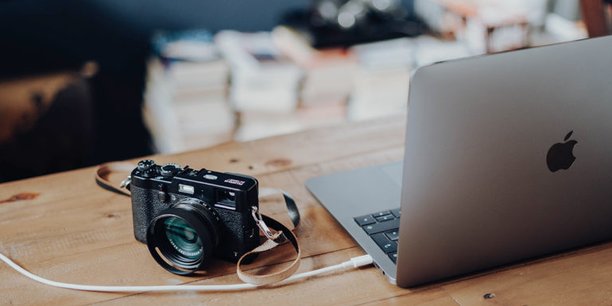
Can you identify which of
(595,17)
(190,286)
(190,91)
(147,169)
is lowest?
(190,91)

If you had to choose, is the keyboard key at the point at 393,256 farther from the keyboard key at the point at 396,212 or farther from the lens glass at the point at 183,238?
the lens glass at the point at 183,238

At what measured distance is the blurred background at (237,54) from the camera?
2.44 m

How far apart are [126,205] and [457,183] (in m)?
0.52

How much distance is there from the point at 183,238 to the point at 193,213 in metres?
0.06

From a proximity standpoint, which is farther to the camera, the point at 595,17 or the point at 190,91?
the point at 190,91

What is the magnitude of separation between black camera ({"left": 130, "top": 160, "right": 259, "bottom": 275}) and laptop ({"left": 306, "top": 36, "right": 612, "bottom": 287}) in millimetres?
174

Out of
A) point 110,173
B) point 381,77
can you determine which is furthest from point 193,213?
point 381,77

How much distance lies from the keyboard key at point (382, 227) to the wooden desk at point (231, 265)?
1.1 inches

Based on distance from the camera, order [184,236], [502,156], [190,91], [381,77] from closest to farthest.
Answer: [502,156] < [184,236] < [190,91] < [381,77]

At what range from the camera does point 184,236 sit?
100 cm

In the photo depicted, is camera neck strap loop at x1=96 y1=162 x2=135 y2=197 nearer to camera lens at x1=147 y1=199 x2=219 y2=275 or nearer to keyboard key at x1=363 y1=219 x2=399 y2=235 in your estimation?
camera lens at x1=147 y1=199 x2=219 y2=275

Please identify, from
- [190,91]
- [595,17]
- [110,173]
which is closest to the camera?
[110,173]

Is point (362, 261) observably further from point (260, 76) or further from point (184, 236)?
point (260, 76)

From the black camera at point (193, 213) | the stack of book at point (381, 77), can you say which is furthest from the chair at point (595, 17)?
the stack of book at point (381, 77)
